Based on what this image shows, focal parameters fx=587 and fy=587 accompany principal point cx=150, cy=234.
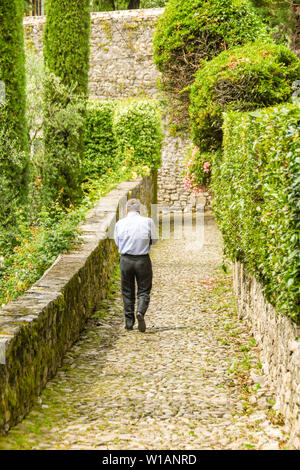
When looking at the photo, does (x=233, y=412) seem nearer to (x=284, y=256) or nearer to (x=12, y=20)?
(x=284, y=256)

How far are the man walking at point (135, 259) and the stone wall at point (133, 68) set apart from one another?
12.0 meters

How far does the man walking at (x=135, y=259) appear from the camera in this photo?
672cm

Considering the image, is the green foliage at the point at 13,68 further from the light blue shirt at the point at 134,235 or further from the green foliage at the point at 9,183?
the light blue shirt at the point at 134,235

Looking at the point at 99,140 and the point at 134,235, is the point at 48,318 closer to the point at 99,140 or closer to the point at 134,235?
the point at 134,235

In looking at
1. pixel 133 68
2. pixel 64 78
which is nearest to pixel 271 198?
pixel 64 78

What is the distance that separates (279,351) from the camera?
4.55 meters

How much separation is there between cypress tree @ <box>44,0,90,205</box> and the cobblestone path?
6.41 m

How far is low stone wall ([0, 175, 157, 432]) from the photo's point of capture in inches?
159

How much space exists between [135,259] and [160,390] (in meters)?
2.08

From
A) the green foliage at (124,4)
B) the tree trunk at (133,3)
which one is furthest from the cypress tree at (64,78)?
the tree trunk at (133,3)

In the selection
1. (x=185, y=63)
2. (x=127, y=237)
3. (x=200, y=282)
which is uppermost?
(x=185, y=63)

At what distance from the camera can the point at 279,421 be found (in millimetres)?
4199
